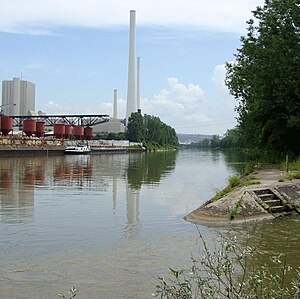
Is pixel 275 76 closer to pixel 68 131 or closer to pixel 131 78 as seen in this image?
pixel 68 131

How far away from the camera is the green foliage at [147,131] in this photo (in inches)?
6585

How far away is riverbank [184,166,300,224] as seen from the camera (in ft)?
61.4

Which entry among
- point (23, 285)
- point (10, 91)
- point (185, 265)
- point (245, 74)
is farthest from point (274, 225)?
point (10, 91)

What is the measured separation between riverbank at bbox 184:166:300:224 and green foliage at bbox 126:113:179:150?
144m

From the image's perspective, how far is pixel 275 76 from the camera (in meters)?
33.2

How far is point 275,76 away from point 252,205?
15924mm

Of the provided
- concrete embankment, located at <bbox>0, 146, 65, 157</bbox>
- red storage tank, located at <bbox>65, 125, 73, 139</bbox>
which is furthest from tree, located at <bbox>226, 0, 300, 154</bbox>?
red storage tank, located at <bbox>65, 125, 73, 139</bbox>

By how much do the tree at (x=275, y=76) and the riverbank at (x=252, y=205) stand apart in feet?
36.0

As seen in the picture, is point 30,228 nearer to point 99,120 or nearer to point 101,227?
point 101,227

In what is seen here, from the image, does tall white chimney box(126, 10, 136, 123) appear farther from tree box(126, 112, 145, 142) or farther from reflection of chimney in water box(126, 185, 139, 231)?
reflection of chimney in water box(126, 185, 139, 231)

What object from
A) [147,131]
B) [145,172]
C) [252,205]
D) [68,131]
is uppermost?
[147,131]

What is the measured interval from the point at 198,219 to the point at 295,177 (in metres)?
8.29

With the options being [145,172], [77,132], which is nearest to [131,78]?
[77,132]

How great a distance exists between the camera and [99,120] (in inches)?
5846
